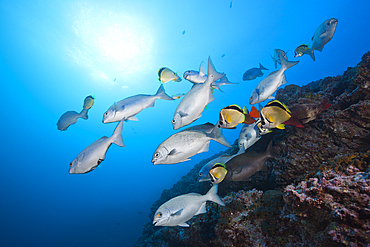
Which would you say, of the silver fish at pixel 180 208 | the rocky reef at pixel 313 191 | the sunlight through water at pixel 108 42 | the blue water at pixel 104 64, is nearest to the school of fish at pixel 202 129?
the silver fish at pixel 180 208

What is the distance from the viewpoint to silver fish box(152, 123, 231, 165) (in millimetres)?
2266

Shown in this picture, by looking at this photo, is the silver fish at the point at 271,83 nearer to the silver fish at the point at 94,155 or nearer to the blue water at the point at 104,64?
the silver fish at the point at 94,155

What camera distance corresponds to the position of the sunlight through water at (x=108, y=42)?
29233 mm

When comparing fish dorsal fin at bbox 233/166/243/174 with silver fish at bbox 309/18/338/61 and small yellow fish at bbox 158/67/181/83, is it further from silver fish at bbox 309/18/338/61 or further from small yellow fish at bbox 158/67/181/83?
silver fish at bbox 309/18/338/61

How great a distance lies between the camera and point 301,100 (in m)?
3.57

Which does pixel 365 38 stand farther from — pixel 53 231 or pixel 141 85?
pixel 53 231

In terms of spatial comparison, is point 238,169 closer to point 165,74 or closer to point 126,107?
point 126,107

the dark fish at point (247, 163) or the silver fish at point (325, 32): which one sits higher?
the silver fish at point (325, 32)

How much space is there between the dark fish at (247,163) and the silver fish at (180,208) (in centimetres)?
89

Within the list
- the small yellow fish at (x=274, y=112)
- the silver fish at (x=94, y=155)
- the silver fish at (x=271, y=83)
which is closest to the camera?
the small yellow fish at (x=274, y=112)

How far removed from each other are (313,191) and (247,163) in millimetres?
1624

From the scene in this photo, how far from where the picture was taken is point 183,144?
2.29m

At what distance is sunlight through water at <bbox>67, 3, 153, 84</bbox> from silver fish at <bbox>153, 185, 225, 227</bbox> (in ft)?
126

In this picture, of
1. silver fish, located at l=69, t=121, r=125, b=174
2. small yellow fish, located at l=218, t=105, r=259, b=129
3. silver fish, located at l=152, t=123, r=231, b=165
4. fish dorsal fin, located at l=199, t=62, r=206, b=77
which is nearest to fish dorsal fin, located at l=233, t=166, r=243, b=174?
silver fish, located at l=152, t=123, r=231, b=165
